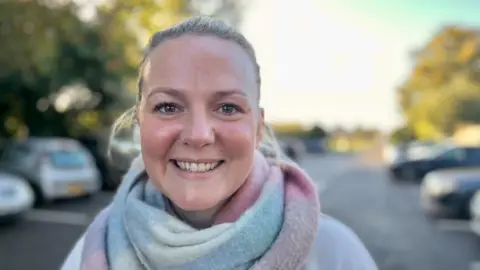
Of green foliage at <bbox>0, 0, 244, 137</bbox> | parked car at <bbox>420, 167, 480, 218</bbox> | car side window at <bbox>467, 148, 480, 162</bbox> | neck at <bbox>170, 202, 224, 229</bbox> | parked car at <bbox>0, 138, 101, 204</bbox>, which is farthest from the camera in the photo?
green foliage at <bbox>0, 0, 244, 137</bbox>

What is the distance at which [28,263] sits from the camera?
6789mm

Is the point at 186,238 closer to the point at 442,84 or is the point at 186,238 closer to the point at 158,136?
the point at 158,136

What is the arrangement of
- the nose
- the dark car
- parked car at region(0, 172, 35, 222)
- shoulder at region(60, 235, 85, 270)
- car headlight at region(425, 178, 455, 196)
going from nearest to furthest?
the nose < shoulder at region(60, 235, 85, 270) < parked car at region(0, 172, 35, 222) < car headlight at region(425, 178, 455, 196) < the dark car

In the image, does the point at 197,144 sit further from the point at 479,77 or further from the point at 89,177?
the point at 479,77

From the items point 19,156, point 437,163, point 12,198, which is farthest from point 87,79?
point 437,163

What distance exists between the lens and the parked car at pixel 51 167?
1084 cm

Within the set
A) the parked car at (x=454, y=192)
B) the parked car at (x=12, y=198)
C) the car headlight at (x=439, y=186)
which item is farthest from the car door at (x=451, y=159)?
the parked car at (x=12, y=198)

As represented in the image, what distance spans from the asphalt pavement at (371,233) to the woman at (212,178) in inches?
215

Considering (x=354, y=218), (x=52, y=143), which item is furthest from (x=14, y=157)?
(x=354, y=218)

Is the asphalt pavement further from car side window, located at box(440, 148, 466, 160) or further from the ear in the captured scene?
the ear

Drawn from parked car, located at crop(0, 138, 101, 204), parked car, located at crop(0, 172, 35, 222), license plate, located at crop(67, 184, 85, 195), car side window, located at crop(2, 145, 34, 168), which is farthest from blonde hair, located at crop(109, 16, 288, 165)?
car side window, located at crop(2, 145, 34, 168)

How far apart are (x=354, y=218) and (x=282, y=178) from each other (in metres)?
9.10

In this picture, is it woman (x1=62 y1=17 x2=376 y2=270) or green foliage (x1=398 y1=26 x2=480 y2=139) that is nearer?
woman (x1=62 y1=17 x2=376 y2=270)

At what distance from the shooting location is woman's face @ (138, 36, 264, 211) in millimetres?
1209
